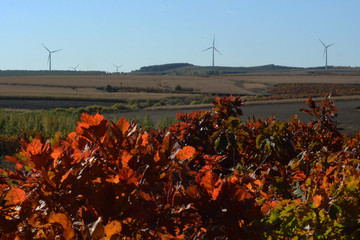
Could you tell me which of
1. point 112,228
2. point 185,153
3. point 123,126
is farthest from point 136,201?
point 123,126

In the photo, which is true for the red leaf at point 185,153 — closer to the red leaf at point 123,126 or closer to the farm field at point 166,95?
the red leaf at point 123,126

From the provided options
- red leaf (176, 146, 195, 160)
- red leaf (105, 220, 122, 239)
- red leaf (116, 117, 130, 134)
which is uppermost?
red leaf (116, 117, 130, 134)

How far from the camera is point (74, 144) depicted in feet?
7.65

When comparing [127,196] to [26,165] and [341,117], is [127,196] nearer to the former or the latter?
[26,165]

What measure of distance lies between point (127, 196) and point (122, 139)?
1.98 ft

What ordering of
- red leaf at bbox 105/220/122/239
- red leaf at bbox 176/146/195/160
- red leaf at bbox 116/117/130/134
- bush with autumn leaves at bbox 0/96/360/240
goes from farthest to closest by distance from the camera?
red leaf at bbox 116/117/130/134, red leaf at bbox 176/146/195/160, bush with autumn leaves at bbox 0/96/360/240, red leaf at bbox 105/220/122/239

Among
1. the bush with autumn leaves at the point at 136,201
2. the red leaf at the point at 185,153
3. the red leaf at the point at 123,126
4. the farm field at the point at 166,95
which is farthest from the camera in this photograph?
the farm field at the point at 166,95

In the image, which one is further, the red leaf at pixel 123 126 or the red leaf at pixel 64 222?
the red leaf at pixel 123 126

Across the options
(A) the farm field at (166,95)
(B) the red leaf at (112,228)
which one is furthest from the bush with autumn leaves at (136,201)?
(A) the farm field at (166,95)

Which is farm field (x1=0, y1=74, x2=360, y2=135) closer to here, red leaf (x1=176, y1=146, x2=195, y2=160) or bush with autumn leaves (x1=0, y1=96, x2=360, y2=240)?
bush with autumn leaves (x1=0, y1=96, x2=360, y2=240)

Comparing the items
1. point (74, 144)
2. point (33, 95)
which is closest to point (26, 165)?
point (74, 144)

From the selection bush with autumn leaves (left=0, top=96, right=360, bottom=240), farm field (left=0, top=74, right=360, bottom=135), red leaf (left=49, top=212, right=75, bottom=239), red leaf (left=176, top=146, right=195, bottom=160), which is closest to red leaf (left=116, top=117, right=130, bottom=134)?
bush with autumn leaves (left=0, top=96, right=360, bottom=240)

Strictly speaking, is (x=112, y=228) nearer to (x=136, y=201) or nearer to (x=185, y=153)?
(x=136, y=201)

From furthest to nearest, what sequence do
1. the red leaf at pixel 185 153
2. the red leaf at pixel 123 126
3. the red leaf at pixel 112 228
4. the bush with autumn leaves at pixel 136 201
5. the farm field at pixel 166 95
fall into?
the farm field at pixel 166 95
the red leaf at pixel 123 126
the red leaf at pixel 185 153
the bush with autumn leaves at pixel 136 201
the red leaf at pixel 112 228
